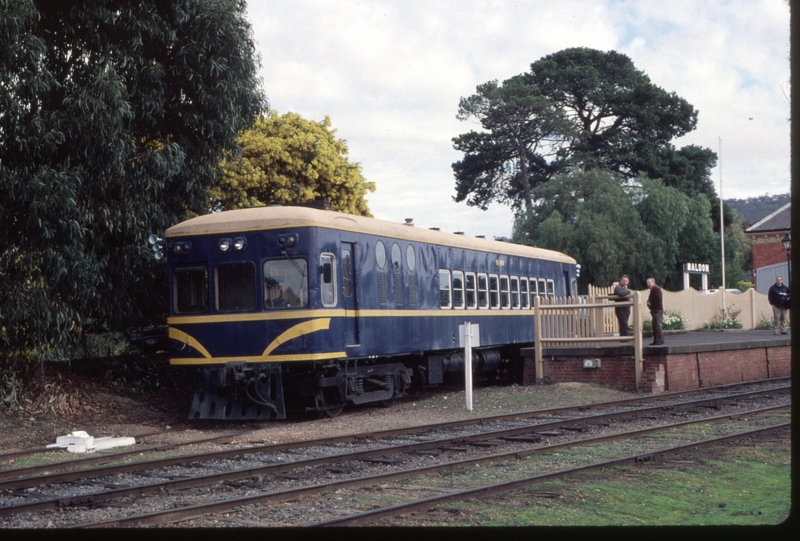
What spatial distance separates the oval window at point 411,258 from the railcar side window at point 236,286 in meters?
3.55

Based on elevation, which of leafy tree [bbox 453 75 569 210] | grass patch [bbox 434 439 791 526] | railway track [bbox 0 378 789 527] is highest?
leafy tree [bbox 453 75 569 210]

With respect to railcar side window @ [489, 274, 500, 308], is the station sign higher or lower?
higher

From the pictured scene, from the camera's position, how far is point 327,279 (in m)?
14.7

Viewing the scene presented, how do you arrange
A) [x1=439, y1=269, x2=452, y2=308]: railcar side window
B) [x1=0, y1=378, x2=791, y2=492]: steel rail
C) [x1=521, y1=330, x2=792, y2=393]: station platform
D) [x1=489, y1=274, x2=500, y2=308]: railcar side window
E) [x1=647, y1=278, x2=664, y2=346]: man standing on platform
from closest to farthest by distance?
1. [x1=0, y1=378, x2=791, y2=492]: steel rail
2. [x1=521, y1=330, x2=792, y2=393]: station platform
3. [x1=647, y1=278, x2=664, y2=346]: man standing on platform
4. [x1=439, y1=269, x2=452, y2=308]: railcar side window
5. [x1=489, y1=274, x2=500, y2=308]: railcar side window

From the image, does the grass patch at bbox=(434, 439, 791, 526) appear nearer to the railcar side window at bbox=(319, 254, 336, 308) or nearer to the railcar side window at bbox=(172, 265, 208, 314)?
the railcar side window at bbox=(319, 254, 336, 308)

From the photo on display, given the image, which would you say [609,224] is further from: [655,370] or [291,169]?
[655,370]

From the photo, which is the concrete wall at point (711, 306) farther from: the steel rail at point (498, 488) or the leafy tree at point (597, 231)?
the steel rail at point (498, 488)

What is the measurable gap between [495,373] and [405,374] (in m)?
6.70

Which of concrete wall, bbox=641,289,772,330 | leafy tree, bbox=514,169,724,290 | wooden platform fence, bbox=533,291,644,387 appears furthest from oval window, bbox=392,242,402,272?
leafy tree, bbox=514,169,724,290

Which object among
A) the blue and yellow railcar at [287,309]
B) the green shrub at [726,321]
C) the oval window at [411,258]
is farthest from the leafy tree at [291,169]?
the green shrub at [726,321]

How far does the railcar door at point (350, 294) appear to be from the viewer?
15.2m

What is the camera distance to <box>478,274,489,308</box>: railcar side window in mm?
20875

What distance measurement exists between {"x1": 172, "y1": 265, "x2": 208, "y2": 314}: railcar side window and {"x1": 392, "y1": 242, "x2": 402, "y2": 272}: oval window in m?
3.37

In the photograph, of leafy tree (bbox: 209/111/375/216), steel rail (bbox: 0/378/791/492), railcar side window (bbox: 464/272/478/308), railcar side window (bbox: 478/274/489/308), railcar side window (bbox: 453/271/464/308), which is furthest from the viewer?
leafy tree (bbox: 209/111/375/216)
